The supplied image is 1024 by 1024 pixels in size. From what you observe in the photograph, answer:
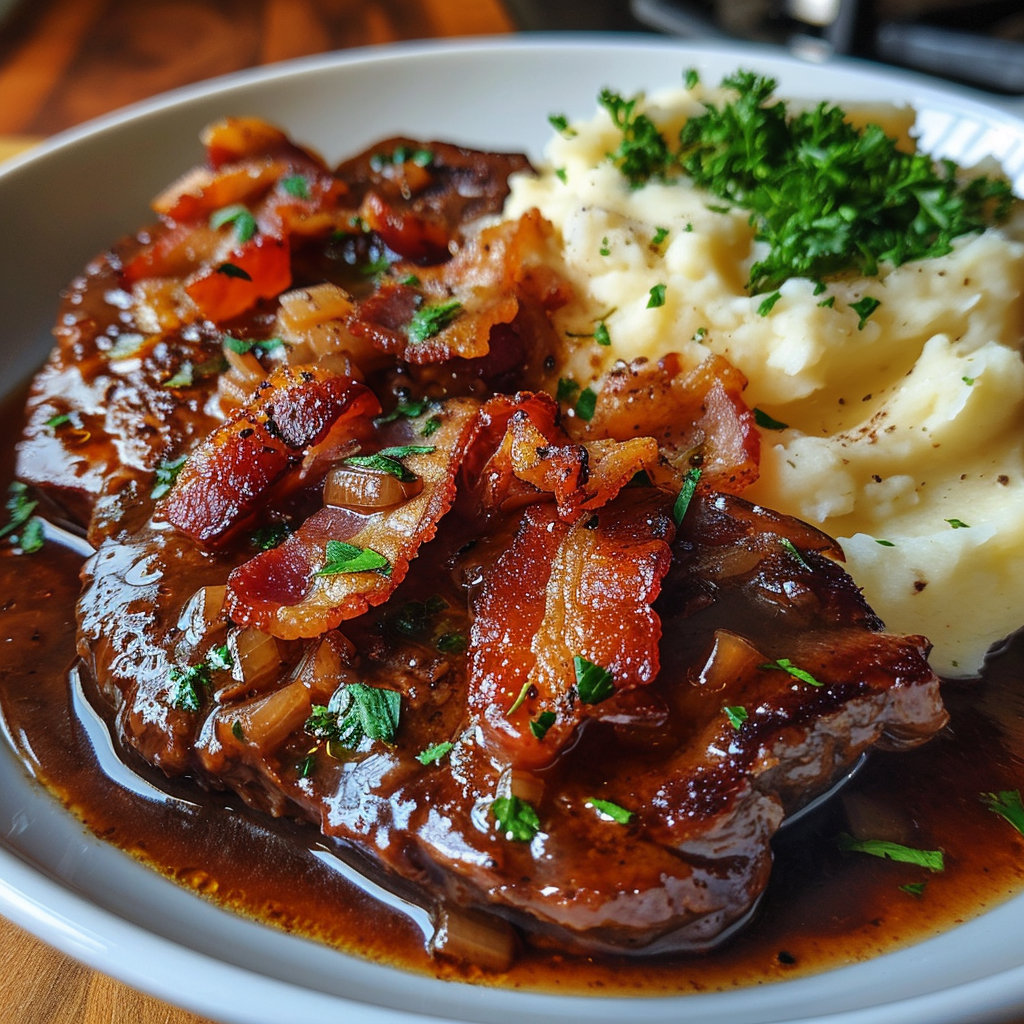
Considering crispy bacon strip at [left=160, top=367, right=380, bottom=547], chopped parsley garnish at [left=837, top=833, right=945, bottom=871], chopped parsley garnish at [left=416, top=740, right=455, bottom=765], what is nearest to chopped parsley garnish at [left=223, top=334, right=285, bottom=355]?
crispy bacon strip at [left=160, top=367, right=380, bottom=547]

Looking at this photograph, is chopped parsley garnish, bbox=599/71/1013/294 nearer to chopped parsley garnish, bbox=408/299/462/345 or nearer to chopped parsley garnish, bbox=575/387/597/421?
chopped parsley garnish, bbox=575/387/597/421

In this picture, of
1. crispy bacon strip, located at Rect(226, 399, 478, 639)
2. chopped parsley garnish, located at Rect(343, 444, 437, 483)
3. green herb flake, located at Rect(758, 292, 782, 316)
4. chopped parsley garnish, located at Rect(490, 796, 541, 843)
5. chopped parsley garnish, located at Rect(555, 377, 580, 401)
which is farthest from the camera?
chopped parsley garnish, located at Rect(555, 377, 580, 401)

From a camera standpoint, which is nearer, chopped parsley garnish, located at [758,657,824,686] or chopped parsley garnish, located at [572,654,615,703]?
chopped parsley garnish, located at [572,654,615,703]

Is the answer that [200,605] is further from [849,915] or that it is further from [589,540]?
[849,915]

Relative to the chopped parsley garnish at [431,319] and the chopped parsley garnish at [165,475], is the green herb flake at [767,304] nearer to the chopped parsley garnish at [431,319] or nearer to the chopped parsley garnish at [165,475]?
the chopped parsley garnish at [431,319]

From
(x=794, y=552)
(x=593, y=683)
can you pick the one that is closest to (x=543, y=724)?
(x=593, y=683)

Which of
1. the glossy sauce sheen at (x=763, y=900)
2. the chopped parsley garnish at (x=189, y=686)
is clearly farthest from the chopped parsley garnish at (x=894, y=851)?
the chopped parsley garnish at (x=189, y=686)
